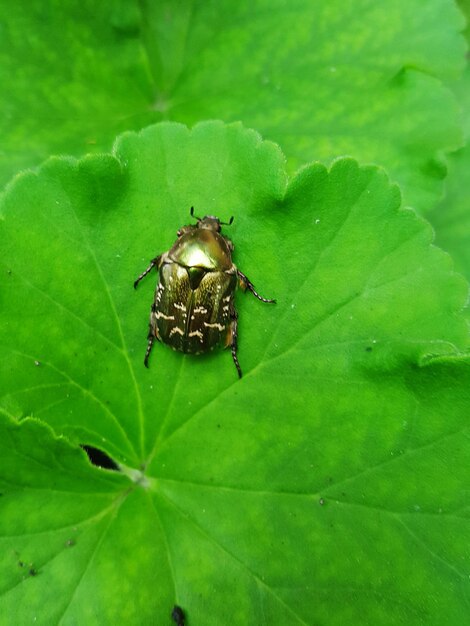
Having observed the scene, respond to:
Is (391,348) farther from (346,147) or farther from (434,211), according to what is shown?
(434,211)

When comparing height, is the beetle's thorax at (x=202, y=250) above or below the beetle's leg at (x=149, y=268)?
above

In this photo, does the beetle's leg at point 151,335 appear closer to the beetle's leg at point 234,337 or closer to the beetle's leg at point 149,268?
the beetle's leg at point 149,268

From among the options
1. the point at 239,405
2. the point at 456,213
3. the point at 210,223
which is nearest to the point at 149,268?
the point at 210,223

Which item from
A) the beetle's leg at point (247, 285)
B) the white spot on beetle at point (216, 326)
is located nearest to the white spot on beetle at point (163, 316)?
the white spot on beetle at point (216, 326)

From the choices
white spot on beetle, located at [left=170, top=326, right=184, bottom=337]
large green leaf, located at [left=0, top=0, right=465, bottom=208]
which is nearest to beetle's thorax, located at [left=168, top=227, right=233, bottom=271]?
white spot on beetle, located at [left=170, top=326, right=184, bottom=337]

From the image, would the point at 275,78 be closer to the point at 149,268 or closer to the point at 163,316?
the point at 149,268

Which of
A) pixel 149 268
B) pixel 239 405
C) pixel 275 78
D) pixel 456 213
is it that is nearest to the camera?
pixel 239 405

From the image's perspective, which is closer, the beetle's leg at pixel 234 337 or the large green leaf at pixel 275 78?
the beetle's leg at pixel 234 337
